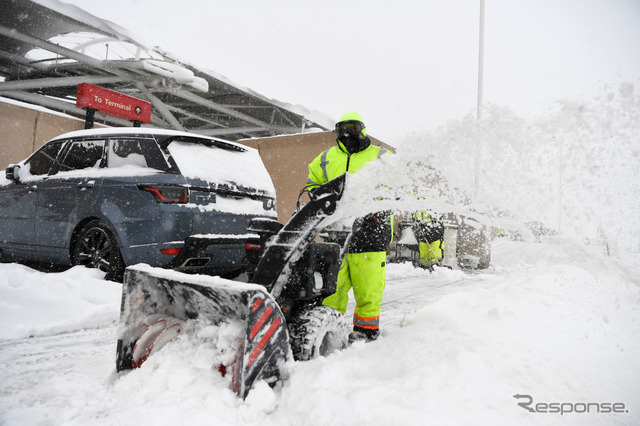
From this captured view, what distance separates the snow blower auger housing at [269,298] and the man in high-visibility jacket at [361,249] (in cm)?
41

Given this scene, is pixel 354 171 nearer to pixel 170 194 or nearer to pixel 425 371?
pixel 425 371

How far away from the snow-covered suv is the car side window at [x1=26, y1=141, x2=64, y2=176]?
16 millimetres

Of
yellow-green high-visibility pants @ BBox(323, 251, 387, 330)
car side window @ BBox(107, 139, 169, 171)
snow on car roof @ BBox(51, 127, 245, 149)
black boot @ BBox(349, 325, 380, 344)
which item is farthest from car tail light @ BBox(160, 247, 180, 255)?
black boot @ BBox(349, 325, 380, 344)

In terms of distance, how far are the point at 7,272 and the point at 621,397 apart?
4694 millimetres

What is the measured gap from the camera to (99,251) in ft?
12.5

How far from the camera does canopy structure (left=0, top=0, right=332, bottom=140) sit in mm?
9766

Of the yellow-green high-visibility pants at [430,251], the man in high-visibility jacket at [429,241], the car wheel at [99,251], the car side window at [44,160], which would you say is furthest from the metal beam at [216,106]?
the car wheel at [99,251]

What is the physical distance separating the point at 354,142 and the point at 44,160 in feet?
12.5

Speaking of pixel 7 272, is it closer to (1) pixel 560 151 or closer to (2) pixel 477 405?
(2) pixel 477 405

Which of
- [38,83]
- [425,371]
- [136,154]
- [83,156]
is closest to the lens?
[425,371]

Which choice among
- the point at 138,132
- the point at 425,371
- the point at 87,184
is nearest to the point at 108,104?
the point at 87,184

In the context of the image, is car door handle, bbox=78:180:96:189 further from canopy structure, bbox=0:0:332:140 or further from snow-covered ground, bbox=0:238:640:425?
canopy structure, bbox=0:0:332:140

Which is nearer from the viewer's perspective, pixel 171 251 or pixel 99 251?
pixel 171 251

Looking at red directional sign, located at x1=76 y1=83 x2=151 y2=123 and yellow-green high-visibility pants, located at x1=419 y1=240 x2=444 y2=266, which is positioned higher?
red directional sign, located at x1=76 y1=83 x2=151 y2=123
